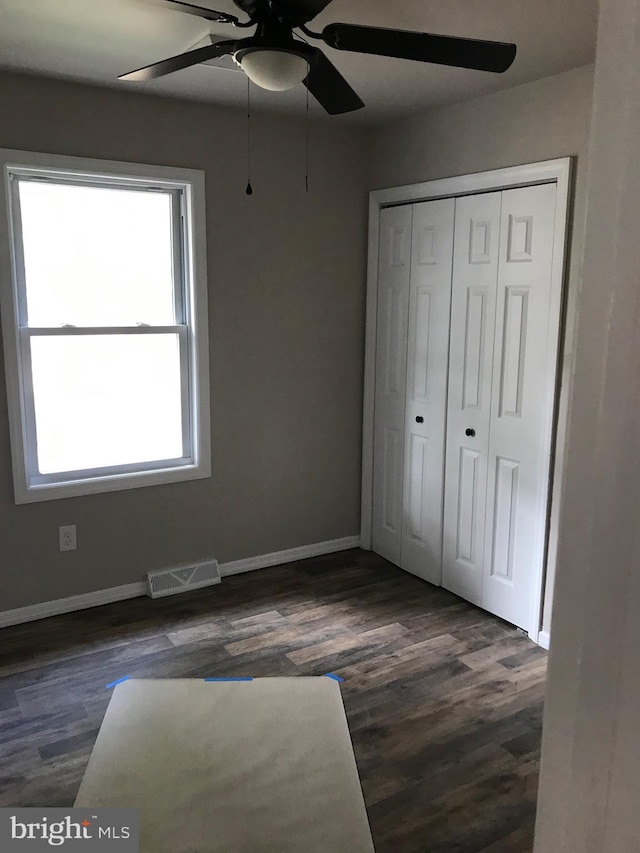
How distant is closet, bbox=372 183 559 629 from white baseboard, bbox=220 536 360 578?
1.02 ft

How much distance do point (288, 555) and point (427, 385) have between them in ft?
4.43

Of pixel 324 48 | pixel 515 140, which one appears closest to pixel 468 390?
pixel 515 140

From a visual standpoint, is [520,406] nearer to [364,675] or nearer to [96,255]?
[364,675]

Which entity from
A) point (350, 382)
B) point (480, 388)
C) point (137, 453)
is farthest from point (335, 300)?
point (137, 453)

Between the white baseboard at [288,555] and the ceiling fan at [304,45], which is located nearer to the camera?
the ceiling fan at [304,45]

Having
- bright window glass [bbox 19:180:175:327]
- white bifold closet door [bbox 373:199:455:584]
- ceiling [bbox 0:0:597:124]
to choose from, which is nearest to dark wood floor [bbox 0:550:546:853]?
white bifold closet door [bbox 373:199:455:584]

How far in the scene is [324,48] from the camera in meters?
2.65

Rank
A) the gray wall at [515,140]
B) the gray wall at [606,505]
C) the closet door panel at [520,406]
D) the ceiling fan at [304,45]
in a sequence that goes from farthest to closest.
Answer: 1. the closet door panel at [520,406]
2. the gray wall at [515,140]
3. the ceiling fan at [304,45]
4. the gray wall at [606,505]

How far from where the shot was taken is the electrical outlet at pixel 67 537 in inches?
135

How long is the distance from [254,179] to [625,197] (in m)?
3.56

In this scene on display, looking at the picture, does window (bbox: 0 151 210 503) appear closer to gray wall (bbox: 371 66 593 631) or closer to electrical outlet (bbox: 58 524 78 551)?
electrical outlet (bbox: 58 524 78 551)

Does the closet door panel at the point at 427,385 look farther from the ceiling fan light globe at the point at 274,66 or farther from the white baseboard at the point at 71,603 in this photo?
the ceiling fan light globe at the point at 274,66

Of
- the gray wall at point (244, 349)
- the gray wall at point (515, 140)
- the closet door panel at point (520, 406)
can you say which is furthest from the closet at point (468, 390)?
the gray wall at point (244, 349)

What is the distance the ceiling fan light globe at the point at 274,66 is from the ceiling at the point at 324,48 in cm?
29
